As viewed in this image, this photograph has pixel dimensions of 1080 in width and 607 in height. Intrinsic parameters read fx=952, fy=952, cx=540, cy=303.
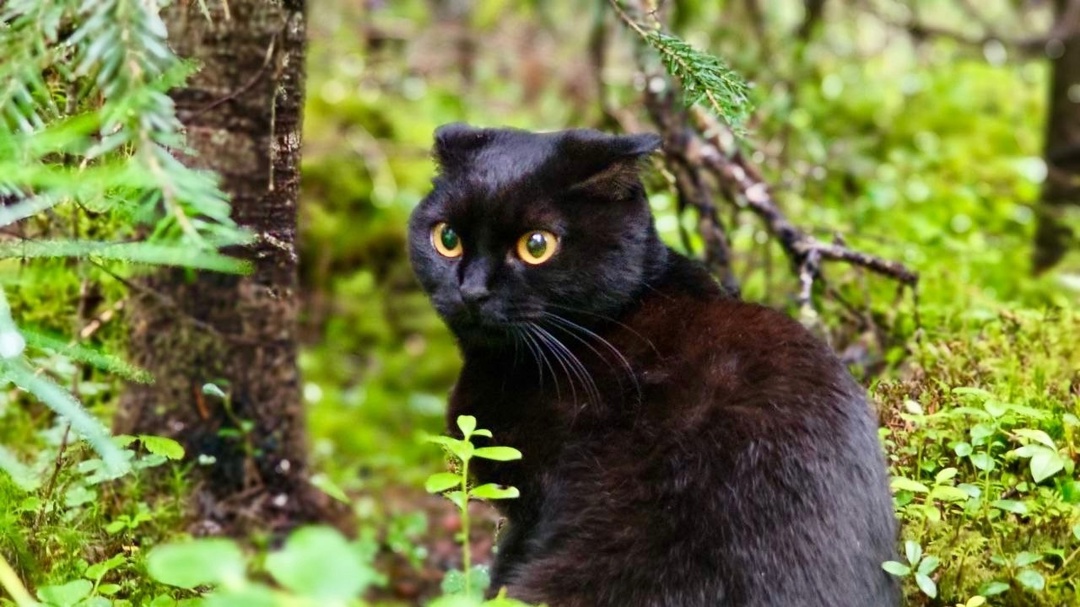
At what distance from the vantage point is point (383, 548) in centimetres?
370

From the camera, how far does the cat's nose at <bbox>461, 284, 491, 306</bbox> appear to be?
7.30ft

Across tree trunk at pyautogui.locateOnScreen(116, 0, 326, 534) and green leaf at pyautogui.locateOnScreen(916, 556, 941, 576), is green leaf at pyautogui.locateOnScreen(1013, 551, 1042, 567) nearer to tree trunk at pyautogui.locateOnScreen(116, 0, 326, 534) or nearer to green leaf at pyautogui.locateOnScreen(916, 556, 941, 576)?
green leaf at pyautogui.locateOnScreen(916, 556, 941, 576)

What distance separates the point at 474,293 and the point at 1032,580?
130cm

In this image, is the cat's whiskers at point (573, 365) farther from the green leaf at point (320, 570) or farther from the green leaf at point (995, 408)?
the green leaf at point (320, 570)

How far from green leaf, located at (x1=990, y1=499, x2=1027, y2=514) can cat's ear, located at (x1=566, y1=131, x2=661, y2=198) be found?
1084 mm

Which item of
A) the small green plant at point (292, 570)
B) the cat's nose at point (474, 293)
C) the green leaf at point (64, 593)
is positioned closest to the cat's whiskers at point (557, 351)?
the cat's nose at point (474, 293)

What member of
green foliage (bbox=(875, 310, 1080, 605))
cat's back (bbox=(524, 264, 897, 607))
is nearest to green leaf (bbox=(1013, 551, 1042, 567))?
green foliage (bbox=(875, 310, 1080, 605))

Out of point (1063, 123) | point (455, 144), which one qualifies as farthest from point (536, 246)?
point (1063, 123)

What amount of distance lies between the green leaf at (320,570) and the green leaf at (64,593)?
939mm

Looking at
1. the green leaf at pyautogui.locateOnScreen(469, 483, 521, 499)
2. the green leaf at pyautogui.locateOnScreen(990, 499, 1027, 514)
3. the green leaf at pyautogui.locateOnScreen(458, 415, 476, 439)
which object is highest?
the green leaf at pyautogui.locateOnScreen(458, 415, 476, 439)

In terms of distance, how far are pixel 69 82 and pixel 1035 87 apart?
7.16 meters

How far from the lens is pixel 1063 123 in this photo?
4840mm

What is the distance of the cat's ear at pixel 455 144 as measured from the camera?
2.50 m

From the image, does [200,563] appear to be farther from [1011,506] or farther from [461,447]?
[1011,506]
